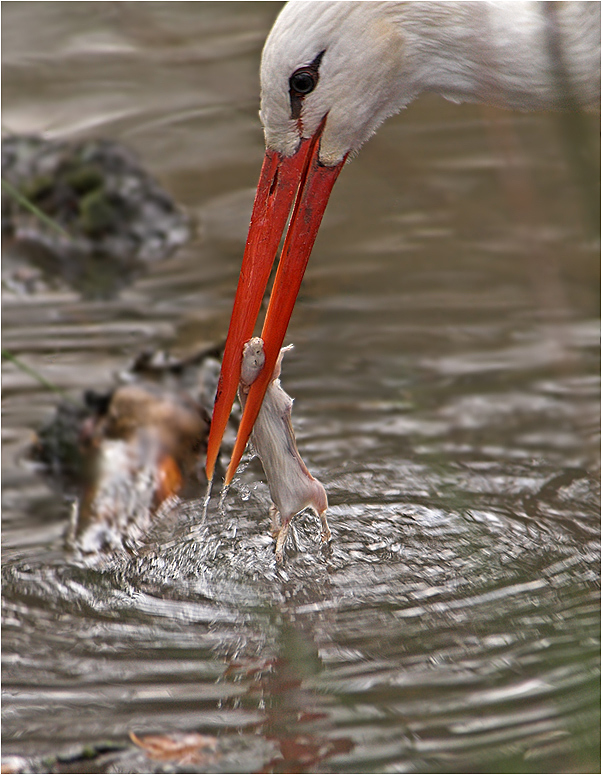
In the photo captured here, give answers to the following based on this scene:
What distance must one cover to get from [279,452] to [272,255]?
1.84 ft

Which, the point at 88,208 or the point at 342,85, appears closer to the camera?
the point at 342,85

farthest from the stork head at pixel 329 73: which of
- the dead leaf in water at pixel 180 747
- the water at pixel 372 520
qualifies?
the dead leaf in water at pixel 180 747

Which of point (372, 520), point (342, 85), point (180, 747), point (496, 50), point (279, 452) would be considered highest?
point (496, 50)

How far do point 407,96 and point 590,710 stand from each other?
5.69 feet

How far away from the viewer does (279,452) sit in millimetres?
2850

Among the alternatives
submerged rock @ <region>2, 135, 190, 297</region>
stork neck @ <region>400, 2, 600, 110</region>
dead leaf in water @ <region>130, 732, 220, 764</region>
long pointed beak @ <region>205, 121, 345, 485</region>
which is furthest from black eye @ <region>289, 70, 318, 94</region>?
submerged rock @ <region>2, 135, 190, 297</region>

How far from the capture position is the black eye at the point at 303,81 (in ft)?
8.61

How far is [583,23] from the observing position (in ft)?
8.63

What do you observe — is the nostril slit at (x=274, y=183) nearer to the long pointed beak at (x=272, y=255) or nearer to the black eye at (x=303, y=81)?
the long pointed beak at (x=272, y=255)

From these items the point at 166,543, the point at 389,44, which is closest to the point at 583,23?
the point at 389,44

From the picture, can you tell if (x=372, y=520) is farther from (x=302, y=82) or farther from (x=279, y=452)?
(x=302, y=82)

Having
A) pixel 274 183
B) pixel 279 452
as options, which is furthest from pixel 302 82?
pixel 279 452

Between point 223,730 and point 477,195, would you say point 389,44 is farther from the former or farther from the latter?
point 477,195

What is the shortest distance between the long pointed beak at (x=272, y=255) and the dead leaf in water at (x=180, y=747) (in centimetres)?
81
